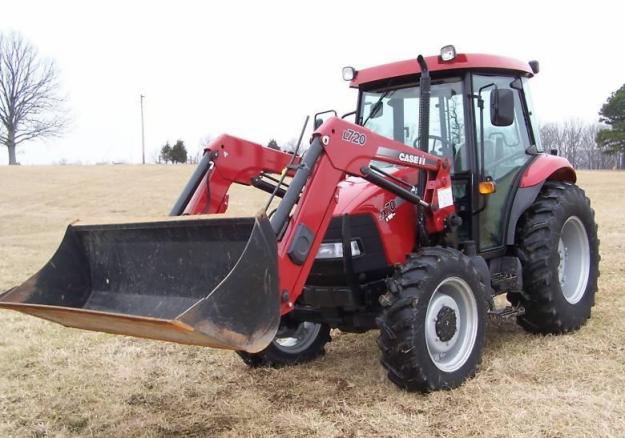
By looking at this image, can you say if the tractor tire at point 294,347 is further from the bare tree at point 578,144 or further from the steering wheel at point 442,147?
the bare tree at point 578,144

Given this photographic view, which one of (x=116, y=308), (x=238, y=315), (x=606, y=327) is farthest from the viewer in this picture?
(x=606, y=327)

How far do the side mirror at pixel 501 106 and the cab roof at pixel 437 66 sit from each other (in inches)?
13.7

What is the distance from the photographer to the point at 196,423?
3990 mm

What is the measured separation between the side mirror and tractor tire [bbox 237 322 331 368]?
2.09m

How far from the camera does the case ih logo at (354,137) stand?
162 inches

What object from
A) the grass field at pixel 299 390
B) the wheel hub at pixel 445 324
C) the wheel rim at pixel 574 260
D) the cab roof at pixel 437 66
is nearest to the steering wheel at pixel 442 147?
the cab roof at pixel 437 66

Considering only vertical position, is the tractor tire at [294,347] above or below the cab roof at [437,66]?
below

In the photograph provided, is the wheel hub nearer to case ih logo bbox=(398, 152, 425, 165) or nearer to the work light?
case ih logo bbox=(398, 152, 425, 165)

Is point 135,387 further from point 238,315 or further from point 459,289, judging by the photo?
point 459,289

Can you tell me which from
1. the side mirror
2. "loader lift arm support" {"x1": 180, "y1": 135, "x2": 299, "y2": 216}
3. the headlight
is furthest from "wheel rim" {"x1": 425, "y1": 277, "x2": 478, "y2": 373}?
"loader lift arm support" {"x1": 180, "y1": 135, "x2": 299, "y2": 216}

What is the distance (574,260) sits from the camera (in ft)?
19.8

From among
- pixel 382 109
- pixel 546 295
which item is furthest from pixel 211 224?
pixel 546 295

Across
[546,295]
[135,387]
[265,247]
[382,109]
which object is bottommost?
[135,387]

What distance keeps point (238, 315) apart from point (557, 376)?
2.44m
